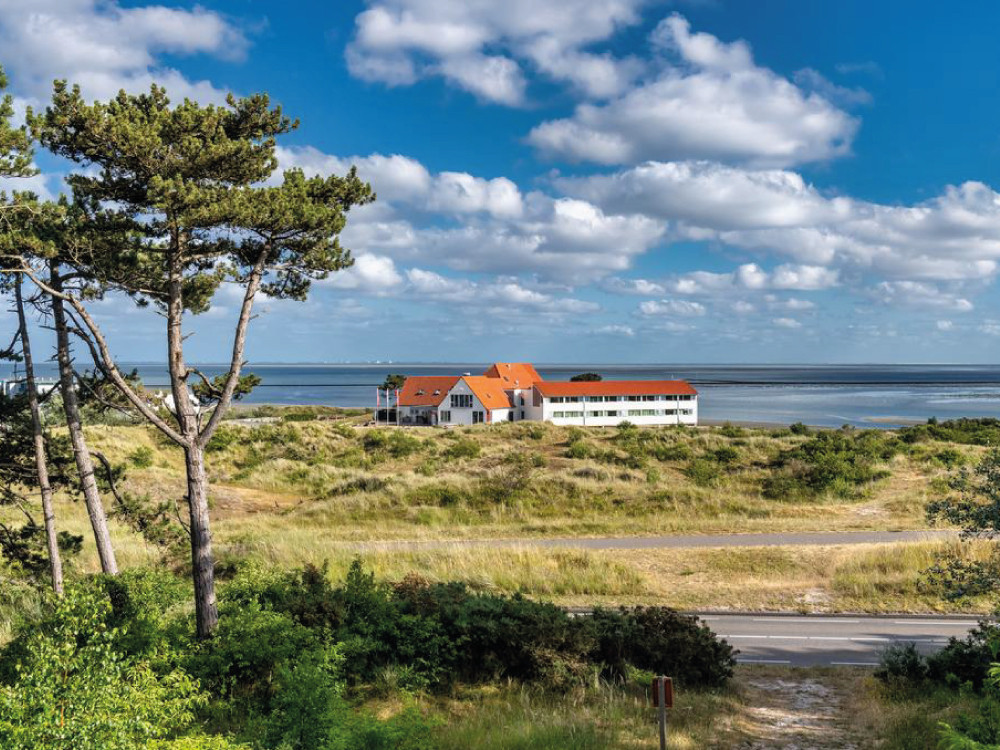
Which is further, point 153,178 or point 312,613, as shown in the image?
point 312,613

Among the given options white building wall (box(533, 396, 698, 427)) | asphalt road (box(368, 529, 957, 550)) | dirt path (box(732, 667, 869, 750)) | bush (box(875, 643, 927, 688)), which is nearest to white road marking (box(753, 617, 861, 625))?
dirt path (box(732, 667, 869, 750))

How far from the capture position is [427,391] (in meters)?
80.2

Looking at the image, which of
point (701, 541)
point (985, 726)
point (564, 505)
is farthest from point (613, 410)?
point (985, 726)

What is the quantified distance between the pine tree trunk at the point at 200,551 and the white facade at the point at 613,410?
63.9 m

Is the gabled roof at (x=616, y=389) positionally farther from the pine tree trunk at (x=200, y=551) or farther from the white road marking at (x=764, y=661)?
the pine tree trunk at (x=200, y=551)

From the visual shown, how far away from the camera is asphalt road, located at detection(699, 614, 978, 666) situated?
14.6m

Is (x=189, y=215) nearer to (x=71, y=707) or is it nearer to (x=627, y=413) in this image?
(x=71, y=707)

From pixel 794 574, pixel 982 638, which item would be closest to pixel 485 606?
pixel 982 638

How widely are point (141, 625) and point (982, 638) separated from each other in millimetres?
13591

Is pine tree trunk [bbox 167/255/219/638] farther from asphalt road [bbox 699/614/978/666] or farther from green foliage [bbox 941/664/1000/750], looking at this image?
green foliage [bbox 941/664/1000/750]

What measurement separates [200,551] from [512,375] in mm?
72407

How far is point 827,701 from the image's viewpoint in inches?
467

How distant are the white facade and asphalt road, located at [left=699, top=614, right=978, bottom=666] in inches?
2269

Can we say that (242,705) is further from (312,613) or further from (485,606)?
(485,606)
